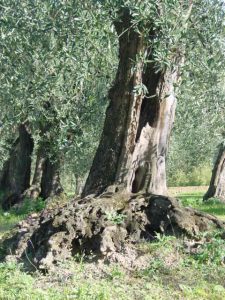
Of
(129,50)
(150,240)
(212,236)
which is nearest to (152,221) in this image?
(150,240)

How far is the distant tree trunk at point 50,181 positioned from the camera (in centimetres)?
1948

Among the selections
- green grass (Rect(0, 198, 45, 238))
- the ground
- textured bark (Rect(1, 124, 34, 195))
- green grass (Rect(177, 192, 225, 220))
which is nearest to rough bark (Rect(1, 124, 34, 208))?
textured bark (Rect(1, 124, 34, 195))

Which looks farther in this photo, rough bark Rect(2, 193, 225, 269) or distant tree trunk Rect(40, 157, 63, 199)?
distant tree trunk Rect(40, 157, 63, 199)

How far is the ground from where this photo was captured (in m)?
5.91

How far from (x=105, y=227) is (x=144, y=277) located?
46.4 inches

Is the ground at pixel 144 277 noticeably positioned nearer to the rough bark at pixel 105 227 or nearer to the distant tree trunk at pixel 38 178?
the rough bark at pixel 105 227

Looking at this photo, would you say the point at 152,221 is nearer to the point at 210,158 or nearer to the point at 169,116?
the point at 169,116

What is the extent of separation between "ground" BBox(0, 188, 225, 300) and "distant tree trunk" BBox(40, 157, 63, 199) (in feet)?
40.3

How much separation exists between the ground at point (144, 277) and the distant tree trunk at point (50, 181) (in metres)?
12.3

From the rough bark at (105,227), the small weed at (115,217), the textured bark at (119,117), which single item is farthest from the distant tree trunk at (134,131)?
the small weed at (115,217)

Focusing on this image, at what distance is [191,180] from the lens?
5272cm

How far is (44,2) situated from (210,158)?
37.6 meters

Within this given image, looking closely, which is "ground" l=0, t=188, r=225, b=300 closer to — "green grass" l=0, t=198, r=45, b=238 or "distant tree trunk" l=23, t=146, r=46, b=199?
"green grass" l=0, t=198, r=45, b=238

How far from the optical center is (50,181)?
64.5 ft
